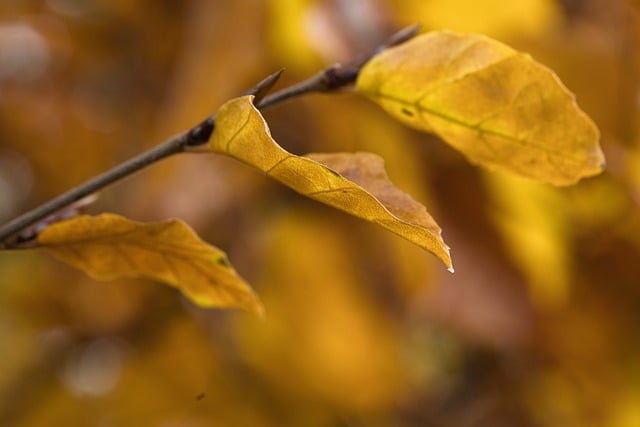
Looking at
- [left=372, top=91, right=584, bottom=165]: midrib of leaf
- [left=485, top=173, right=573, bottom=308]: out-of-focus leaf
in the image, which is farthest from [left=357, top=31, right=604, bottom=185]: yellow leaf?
[left=485, top=173, right=573, bottom=308]: out-of-focus leaf

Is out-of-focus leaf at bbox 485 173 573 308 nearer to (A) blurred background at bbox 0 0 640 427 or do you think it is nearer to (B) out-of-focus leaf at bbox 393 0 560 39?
(A) blurred background at bbox 0 0 640 427

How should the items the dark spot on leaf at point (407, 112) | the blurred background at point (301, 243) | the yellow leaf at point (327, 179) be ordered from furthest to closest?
1. the blurred background at point (301, 243)
2. the dark spot on leaf at point (407, 112)
3. the yellow leaf at point (327, 179)

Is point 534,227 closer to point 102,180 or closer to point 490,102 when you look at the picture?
point 490,102

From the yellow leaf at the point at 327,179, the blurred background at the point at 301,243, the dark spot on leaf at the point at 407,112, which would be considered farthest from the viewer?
the blurred background at the point at 301,243

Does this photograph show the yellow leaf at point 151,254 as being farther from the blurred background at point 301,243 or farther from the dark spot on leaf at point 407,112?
the blurred background at point 301,243

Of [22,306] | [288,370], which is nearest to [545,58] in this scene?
[288,370]

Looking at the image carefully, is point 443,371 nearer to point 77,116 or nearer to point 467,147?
point 77,116

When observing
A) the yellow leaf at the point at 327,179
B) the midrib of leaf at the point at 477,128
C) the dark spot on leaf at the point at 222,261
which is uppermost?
the yellow leaf at the point at 327,179

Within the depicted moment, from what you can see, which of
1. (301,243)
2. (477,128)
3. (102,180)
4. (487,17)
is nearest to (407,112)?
(477,128)

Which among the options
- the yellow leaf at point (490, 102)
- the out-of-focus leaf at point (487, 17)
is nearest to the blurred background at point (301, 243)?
the out-of-focus leaf at point (487, 17)
